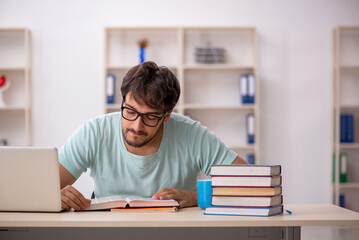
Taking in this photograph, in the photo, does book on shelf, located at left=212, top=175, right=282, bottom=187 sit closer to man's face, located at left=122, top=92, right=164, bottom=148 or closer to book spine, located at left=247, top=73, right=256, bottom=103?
man's face, located at left=122, top=92, right=164, bottom=148

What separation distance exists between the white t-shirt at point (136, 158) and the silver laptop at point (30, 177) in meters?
0.43

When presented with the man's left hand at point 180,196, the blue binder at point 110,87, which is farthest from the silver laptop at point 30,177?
the blue binder at point 110,87

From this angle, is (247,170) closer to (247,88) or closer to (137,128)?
(137,128)

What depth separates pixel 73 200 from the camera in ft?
5.39

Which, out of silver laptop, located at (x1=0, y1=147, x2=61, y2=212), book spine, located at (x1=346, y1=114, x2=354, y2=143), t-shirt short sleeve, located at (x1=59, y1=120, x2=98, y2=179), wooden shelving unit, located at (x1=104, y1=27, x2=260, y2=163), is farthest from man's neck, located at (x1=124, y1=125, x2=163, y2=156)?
book spine, located at (x1=346, y1=114, x2=354, y2=143)

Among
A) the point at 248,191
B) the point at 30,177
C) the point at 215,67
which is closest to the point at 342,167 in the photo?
the point at 215,67

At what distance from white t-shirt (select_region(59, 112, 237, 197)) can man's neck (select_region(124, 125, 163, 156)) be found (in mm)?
21

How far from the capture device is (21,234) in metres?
1.64

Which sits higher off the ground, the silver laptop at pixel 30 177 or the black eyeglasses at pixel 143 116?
the black eyeglasses at pixel 143 116

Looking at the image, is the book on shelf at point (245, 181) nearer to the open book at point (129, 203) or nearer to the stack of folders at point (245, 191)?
the stack of folders at point (245, 191)

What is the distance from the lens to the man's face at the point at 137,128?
6.13 feet

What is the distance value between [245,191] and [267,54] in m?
3.53

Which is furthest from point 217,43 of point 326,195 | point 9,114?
point 9,114

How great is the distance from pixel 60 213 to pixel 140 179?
19.7 inches
